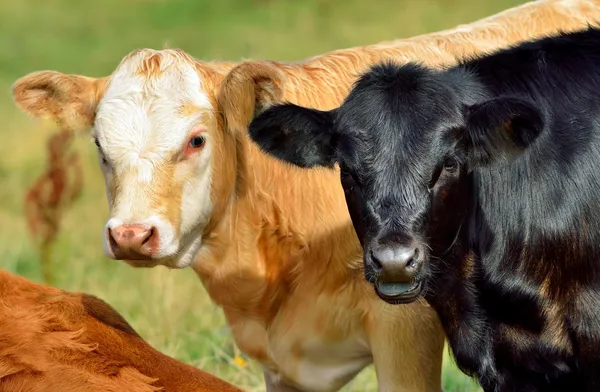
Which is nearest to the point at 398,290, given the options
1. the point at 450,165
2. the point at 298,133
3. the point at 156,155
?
the point at 450,165

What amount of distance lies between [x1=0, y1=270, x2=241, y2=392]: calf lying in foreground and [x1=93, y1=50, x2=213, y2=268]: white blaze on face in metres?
0.68

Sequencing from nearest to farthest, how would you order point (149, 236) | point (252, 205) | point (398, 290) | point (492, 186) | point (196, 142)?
point (398, 290) → point (492, 186) → point (149, 236) → point (196, 142) → point (252, 205)

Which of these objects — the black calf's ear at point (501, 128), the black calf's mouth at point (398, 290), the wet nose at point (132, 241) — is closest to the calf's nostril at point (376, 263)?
the black calf's mouth at point (398, 290)

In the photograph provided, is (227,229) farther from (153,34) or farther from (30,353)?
(153,34)

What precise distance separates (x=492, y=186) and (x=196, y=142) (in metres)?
1.52

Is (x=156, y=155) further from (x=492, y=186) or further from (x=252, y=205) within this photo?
(x=492, y=186)

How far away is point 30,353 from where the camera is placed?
5047 mm

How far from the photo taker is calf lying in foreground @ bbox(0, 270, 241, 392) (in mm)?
5012

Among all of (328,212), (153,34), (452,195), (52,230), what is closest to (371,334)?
(328,212)

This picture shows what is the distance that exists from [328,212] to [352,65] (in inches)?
34.5

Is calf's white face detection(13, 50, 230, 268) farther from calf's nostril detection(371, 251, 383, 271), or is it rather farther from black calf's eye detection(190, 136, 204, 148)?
calf's nostril detection(371, 251, 383, 271)

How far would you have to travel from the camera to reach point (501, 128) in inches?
214

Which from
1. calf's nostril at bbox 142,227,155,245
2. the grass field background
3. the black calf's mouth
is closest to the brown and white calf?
calf's nostril at bbox 142,227,155,245

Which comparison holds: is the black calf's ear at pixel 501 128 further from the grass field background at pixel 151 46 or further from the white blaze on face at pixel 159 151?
the grass field background at pixel 151 46
